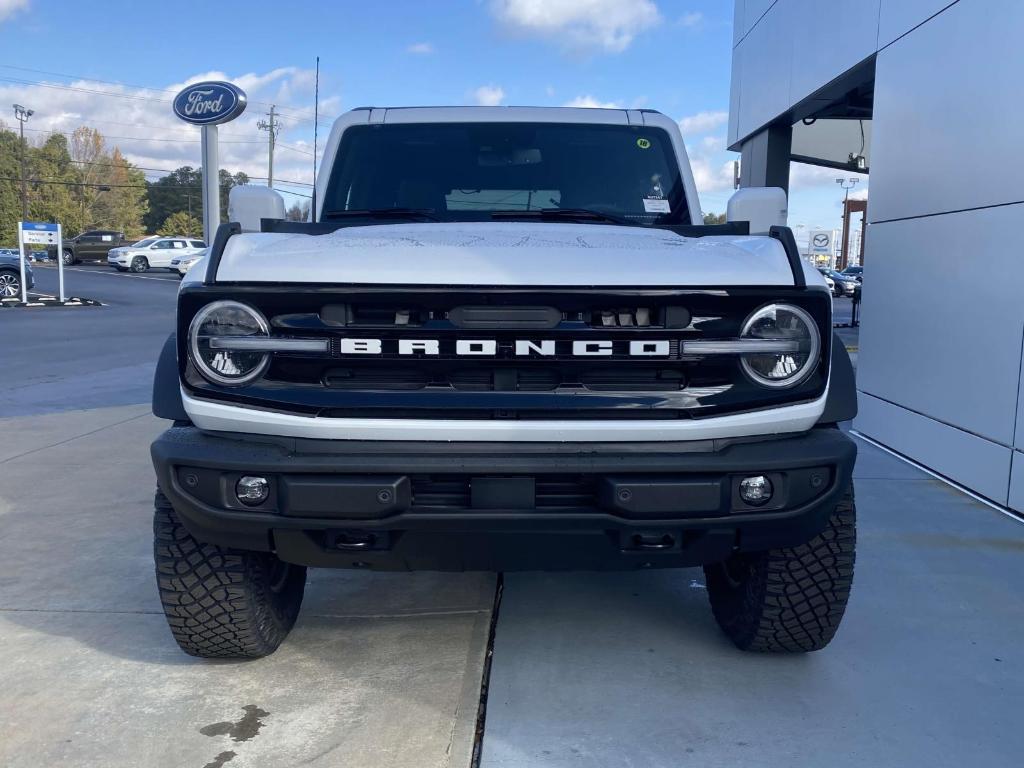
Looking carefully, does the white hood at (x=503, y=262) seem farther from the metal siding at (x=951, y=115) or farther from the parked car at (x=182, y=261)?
the parked car at (x=182, y=261)

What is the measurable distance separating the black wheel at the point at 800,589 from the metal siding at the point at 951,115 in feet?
10.5

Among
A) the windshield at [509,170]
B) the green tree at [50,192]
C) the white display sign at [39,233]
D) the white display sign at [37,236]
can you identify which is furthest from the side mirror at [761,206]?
the green tree at [50,192]

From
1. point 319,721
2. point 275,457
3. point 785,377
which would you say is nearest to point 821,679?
point 785,377

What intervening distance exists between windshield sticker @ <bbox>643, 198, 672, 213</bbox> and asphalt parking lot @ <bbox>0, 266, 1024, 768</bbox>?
1607 mm

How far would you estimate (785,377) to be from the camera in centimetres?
259

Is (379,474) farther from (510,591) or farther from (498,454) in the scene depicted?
(510,591)

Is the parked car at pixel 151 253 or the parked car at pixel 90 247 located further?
the parked car at pixel 90 247

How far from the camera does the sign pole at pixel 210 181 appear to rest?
Result: 734 centimetres

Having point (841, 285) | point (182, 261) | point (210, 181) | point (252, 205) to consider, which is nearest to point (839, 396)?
point (252, 205)

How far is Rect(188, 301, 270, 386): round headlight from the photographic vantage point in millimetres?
2529

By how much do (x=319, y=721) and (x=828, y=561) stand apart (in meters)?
1.66

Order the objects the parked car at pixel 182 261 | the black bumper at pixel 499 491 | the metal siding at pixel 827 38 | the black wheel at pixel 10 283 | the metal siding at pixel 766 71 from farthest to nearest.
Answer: the parked car at pixel 182 261 < the black wheel at pixel 10 283 < the metal siding at pixel 766 71 < the metal siding at pixel 827 38 < the black bumper at pixel 499 491

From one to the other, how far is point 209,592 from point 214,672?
40cm

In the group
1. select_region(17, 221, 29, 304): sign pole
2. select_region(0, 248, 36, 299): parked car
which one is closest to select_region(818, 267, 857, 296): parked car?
select_region(17, 221, 29, 304): sign pole
